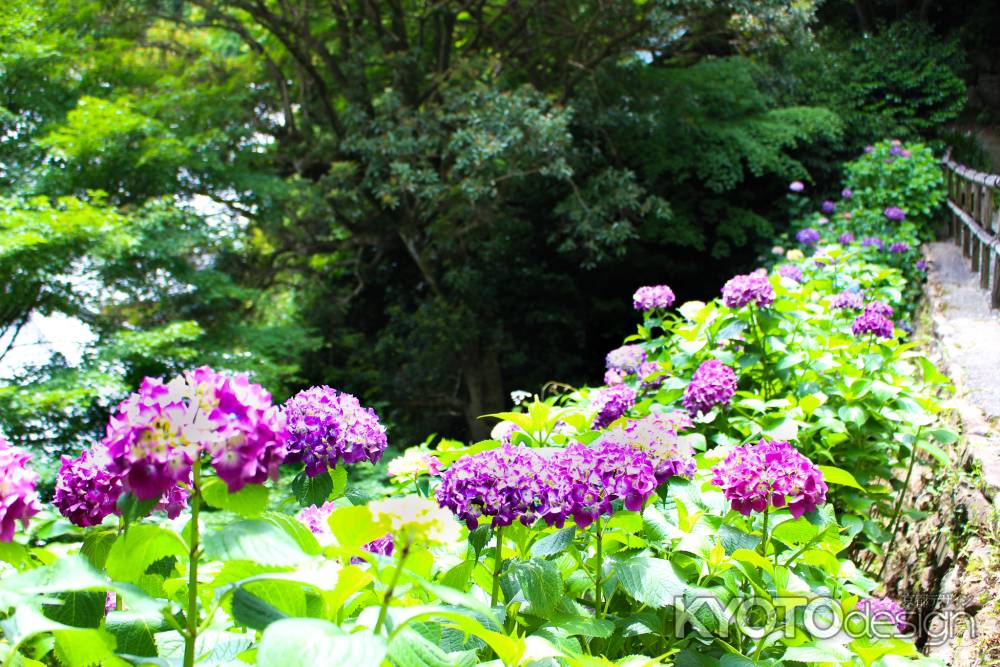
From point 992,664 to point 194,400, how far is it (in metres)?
1.97

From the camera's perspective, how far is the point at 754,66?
338 inches


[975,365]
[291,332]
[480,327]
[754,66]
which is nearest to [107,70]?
[291,332]

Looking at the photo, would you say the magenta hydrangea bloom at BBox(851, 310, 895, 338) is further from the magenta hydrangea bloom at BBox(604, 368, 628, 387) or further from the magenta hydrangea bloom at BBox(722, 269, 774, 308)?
the magenta hydrangea bloom at BBox(604, 368, 628, 387)

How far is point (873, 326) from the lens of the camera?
2830 millimetres

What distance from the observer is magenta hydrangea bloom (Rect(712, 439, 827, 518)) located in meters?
1.39

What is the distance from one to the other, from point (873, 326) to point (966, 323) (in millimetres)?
2294

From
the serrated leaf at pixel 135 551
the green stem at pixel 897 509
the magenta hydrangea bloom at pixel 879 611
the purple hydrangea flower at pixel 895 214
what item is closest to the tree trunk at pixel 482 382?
the purple hydrangea flower at pixel 895 214

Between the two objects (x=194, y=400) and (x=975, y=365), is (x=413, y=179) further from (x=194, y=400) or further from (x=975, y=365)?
(x=194, y=400)

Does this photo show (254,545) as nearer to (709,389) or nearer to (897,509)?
(709,389)

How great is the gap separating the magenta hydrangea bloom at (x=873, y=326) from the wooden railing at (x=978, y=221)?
8.35ft

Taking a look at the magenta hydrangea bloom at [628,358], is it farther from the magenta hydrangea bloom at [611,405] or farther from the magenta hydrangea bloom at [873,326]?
the magenta hydrangea bloom at [873,326]

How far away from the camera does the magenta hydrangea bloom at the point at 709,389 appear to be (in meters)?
2.33

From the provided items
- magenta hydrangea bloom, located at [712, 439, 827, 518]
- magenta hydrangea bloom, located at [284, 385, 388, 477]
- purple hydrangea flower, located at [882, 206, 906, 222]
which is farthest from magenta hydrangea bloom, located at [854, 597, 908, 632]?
purple hydrangea flower, located at [882, 206, 906, 222]

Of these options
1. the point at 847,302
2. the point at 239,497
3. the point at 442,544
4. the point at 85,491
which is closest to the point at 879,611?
the point at 442,544
